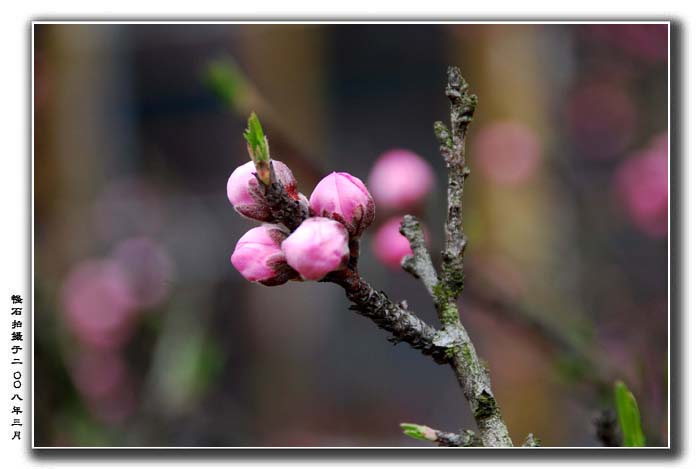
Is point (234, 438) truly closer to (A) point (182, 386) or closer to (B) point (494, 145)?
(A) point (182, 386)

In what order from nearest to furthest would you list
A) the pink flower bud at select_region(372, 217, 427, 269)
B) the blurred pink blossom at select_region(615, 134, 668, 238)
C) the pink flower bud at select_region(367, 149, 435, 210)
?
the pink flower bud at select_region(372, 217, 427, 269) < the pink flower bud at select_region(367, 149, 435, 210) < the blurred pink blossom at select_region(615, 134, 668, 238)

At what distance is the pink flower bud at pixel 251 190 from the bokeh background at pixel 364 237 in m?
0.74

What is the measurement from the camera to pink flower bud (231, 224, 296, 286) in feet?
2.52

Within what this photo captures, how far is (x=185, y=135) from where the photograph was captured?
491 centimetres

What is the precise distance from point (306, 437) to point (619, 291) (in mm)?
2139

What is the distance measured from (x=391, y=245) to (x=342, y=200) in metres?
0.64

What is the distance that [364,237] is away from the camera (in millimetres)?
2072

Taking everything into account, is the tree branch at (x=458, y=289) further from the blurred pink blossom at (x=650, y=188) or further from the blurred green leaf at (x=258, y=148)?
the blurred pink blossom at (x=650, y=188)

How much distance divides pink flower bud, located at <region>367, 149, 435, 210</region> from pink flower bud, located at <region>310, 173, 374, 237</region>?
78 cm

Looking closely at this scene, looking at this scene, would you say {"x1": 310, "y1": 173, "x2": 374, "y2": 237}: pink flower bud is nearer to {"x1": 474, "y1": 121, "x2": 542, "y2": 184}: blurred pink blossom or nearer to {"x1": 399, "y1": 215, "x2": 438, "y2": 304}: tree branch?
{"x1": 399, "y1": 215, "x2": 438, "y2": 304}: tree branch

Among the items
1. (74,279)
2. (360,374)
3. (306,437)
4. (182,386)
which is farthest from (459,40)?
(182,386)

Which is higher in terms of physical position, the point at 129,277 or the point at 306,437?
the point at 129,277

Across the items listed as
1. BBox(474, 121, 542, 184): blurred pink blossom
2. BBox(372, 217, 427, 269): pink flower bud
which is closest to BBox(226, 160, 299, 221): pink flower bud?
BBox(372, 217, 427, 269): pink flower bud

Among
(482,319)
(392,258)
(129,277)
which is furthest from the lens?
(482,319)
